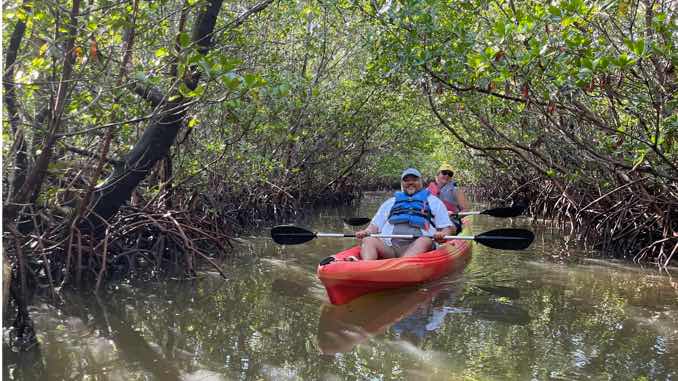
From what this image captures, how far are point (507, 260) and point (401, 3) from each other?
12.3 ft

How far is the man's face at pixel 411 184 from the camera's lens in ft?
18.8

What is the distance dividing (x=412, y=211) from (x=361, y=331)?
1893 mm

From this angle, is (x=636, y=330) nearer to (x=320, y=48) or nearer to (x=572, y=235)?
(x=572, y=235)

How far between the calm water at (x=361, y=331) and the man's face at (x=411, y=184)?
970 mm

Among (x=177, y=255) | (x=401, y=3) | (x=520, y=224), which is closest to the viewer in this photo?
(x=401, y=3)

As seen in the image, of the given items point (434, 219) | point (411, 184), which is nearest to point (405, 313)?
point (434, 219)

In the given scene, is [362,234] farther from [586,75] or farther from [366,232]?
[586,75]

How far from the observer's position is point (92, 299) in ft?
15.2

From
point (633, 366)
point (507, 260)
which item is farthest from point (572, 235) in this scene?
point (633, 366)

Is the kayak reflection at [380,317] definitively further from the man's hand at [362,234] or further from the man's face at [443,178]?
the man's face at [443,178]

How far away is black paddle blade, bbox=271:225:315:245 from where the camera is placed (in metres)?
6.07

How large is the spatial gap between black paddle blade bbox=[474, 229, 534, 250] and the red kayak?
486 millimetres

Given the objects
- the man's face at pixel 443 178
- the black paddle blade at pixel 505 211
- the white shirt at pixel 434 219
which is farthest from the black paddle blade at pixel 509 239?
the man's face at pixel 443 178

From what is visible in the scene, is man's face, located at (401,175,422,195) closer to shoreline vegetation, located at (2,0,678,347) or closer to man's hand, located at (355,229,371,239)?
man's hand, located at (355,229,371,239)
